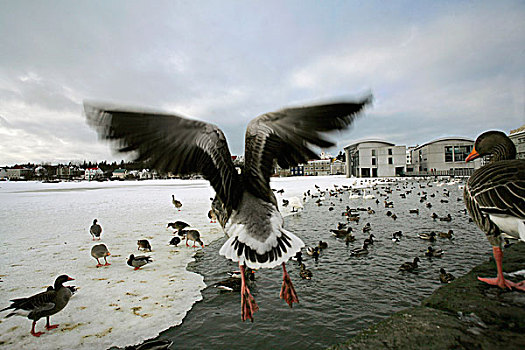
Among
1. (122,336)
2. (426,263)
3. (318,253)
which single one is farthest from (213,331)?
(426,263)

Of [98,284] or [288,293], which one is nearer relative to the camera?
[288,293]

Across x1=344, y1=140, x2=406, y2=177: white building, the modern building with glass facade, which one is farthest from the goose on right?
the modern building with glass facade

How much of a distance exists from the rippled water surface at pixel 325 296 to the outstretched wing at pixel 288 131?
2.00 m

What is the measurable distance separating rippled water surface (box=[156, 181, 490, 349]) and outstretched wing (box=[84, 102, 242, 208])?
81.0 inches

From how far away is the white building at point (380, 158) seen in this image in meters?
68.7

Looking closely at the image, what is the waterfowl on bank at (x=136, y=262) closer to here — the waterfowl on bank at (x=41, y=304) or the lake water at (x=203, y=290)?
the lake water at (x=203, y=290)

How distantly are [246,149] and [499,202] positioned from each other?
11.8 feet

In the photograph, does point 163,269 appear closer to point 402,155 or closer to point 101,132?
point 101,132

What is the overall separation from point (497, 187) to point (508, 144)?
6.42 ft

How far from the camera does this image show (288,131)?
3.70m

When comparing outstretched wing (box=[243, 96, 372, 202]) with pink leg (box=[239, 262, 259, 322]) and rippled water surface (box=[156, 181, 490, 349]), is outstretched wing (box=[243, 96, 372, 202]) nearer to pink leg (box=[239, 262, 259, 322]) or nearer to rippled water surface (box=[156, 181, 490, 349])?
pink leg (box=[239, 262, 259, 322])

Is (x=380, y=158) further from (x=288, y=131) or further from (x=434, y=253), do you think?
(x=288, y=131)

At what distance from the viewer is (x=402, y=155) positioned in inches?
2704

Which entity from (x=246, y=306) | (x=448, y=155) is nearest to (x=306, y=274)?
(x=246, y=306)
